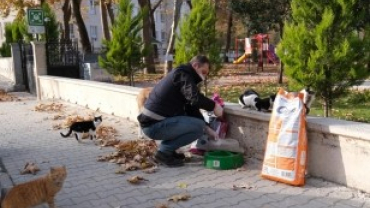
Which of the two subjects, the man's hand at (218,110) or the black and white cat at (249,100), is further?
the black and white cat at (249,100)

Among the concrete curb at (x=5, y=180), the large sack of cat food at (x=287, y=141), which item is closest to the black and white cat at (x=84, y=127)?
the concrete curb at (x=5, y=180)

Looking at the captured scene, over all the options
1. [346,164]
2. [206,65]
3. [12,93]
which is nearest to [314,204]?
[346,164]

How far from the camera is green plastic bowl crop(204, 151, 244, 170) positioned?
5.80 m

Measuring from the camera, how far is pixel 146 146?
7.04m

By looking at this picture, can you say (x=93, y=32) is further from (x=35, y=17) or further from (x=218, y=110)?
(x=218, y=110)

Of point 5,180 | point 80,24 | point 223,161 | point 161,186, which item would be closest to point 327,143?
point 223,161

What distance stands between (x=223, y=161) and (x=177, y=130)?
0.73 metres

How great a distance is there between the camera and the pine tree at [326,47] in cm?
696

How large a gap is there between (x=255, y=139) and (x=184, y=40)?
7.89 meters

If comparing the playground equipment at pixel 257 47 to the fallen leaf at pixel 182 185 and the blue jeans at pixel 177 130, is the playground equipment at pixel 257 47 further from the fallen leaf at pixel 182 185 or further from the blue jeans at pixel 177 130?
the fallen leaf at pixel 182 185

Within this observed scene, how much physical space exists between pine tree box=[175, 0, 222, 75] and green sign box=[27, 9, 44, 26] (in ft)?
16.7

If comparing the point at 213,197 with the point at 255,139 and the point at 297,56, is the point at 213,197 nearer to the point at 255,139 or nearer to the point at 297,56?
the point at 255,139

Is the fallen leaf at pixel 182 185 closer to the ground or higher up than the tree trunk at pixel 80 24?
closer to the ground

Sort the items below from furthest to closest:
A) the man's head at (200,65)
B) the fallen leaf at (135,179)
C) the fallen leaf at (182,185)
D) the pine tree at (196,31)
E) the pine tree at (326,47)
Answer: the pine tree at (196,31), the pine tree at (326,47), the man's head at (200,65), the fallen leaf at (135,179), the fallen leaf at (182,185)
